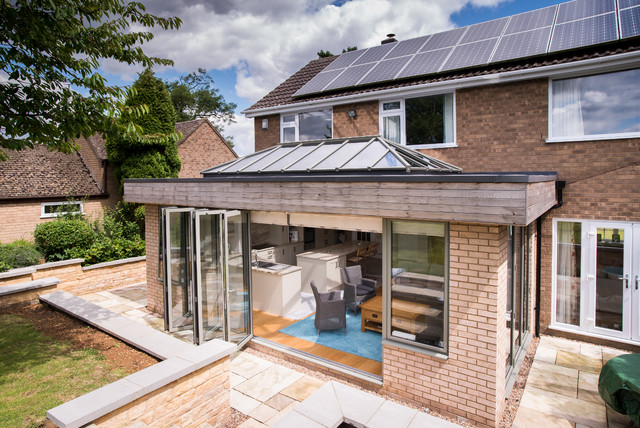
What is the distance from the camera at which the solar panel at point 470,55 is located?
9227 mm

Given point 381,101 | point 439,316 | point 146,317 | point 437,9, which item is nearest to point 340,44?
point 437,9

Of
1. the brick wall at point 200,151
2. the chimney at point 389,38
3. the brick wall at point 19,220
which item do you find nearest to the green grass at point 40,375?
the brick wall at point 19,220

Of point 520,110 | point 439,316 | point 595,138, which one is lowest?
point 439,316

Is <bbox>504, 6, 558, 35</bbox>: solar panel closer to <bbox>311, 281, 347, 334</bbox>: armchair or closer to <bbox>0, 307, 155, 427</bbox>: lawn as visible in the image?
<bbox>311, 281, 347, 334</bbox>: armchair

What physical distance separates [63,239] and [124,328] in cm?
913

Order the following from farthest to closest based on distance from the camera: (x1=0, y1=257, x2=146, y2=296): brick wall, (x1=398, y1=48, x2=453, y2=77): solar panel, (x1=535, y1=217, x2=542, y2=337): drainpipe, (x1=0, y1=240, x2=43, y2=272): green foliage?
(x1=0, y1=240, x2=43, y2=272): green foliage < (x1=0, y1=257, x2=146, y2=296): brick wall < (x1=398, y1=48, x2=453, y2=77): solar panel < (x1=535, y1=217, x2=542, y2=337): drainpipe

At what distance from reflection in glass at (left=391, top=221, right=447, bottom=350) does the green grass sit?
4135 mm

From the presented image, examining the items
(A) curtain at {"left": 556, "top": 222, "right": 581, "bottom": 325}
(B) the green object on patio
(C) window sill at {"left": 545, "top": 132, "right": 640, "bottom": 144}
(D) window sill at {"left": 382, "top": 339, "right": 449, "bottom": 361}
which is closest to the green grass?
(D) window sill at {"left": 382, "top": 339, "right": 449, "bottom": 361}

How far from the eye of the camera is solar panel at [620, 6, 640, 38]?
7336mm

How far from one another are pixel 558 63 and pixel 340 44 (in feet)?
92.8

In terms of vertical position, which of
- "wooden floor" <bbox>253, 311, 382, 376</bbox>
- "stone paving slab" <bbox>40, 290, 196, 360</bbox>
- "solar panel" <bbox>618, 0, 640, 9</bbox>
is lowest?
"wooden floor" <bbox>253, 311, 382, 376</bbox>

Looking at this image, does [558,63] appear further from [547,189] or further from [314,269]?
[314,269]

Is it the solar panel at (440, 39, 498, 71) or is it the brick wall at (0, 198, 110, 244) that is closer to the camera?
the solar panel at (440, 39, 498, 71)

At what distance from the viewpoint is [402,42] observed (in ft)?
41.8
